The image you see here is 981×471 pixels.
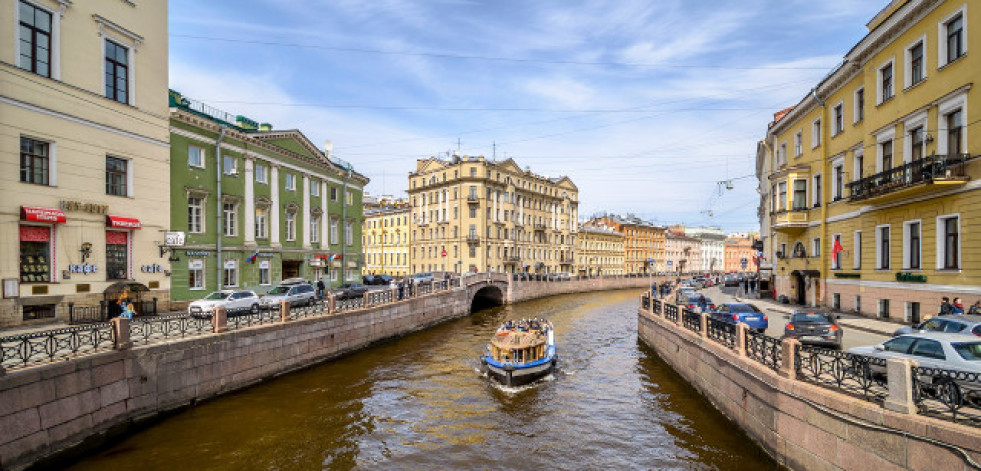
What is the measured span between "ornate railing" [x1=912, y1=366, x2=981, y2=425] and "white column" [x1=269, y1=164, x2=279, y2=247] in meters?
34.8

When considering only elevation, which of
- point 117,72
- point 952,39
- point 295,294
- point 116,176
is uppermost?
point 117,72

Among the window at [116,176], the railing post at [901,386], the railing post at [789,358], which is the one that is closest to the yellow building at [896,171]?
the railing post at [789,358]

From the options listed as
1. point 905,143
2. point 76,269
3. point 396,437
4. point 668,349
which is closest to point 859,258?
point 905,143

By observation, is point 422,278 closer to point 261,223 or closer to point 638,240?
point 261,223

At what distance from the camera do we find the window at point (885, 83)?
22.9 metres

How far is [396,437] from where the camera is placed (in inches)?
581

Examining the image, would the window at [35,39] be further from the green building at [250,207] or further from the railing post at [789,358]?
the railing post at [789,358]

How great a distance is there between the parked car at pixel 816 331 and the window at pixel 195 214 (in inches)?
1158

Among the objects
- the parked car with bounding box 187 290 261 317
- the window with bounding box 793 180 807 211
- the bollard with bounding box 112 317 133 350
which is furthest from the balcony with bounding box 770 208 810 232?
the bollard with bounding box 112 317 133 350

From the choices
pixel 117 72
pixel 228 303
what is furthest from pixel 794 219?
pixel 117 72

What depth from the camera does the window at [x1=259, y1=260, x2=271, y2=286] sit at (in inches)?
1340

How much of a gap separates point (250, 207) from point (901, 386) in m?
33.5

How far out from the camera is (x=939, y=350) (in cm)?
1062

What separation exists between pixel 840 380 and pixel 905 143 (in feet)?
55.5
